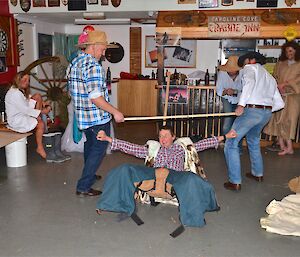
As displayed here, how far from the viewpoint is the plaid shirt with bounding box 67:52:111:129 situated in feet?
11.6

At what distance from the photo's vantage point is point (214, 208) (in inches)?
133

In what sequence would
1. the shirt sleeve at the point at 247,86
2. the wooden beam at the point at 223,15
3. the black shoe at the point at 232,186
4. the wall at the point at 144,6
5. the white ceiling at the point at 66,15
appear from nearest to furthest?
the shirt sleeve at the point at 247,86
the black shoe at the point at 232,186
the wooden beam at the point at 223,15
the wall at the point at 144,6
the white ceiling at the point at 66,15

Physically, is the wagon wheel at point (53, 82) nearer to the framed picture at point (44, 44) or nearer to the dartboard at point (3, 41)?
the framed picture at point (44, 44)

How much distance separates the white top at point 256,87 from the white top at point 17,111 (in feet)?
8.70

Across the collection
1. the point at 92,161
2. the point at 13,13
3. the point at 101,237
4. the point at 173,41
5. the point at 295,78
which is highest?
the point at 13,13

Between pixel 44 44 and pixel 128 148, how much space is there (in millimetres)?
5595

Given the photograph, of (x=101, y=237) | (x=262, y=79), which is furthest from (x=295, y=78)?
(x=101, y=237)

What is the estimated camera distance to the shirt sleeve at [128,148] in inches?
133

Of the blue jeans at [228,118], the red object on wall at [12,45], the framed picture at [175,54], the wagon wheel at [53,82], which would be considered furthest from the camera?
the framed picture at [175,54]

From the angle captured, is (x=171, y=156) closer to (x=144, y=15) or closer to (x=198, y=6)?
(x=198, y=6)

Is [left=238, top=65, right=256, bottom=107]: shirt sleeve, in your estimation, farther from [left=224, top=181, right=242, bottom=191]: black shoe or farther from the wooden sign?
the wooden sign

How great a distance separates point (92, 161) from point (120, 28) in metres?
5.98

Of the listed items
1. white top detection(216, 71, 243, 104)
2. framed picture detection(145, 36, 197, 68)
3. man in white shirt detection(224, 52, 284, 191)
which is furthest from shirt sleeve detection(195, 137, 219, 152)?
framed picture detection(145, 36, 197, 68)

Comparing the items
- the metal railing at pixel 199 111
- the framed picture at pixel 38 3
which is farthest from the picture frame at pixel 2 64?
the metal railing at pixel 199 111
